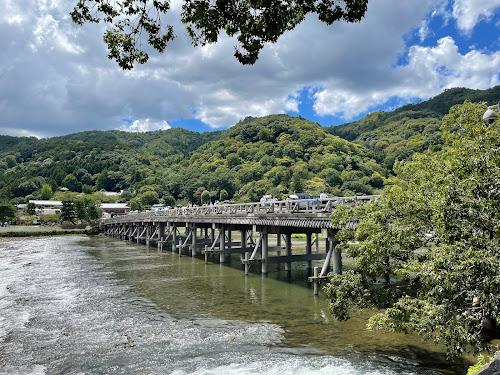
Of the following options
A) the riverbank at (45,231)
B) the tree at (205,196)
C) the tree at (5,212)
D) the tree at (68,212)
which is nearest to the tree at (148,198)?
the tree at (205,196)

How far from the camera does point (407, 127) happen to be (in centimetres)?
13662

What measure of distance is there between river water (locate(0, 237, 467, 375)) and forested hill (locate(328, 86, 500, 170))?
279 feet

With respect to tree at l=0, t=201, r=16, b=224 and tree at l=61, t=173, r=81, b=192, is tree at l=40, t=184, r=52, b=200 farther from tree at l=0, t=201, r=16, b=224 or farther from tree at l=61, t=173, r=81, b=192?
tree at l=0, t=201, r=16, b=224

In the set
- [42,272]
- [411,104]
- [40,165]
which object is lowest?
[42,272]

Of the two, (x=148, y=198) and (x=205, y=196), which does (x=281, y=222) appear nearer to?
(x=205, y=196)

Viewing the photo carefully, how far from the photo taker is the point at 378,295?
35.0 ft

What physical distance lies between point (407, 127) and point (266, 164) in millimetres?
53770

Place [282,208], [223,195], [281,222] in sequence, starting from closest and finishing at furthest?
[281,222], [282,208], [223,195]

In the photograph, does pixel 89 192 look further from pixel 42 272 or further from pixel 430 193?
pixel 430 193

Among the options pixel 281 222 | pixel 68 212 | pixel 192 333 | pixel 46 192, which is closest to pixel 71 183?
pixel 46 192

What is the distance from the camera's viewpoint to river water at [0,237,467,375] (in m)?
10.0

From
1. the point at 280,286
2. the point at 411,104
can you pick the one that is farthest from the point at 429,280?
the point at 411,104

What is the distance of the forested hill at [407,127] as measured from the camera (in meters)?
112

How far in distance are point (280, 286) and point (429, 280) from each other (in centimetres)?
1355
